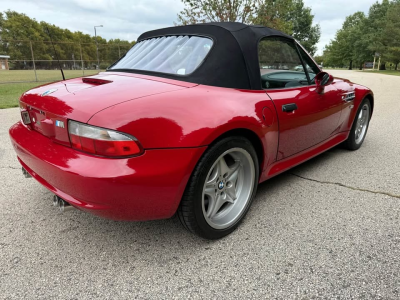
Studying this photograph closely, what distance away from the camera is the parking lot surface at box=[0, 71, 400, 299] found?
163 centimetres

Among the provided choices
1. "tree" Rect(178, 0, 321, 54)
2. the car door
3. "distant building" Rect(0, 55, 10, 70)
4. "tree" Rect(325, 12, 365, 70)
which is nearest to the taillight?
the car door

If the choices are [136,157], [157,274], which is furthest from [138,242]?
[136,157]

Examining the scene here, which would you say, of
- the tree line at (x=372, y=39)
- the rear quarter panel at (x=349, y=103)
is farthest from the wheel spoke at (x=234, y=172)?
the tree line at (x=372, y=39)

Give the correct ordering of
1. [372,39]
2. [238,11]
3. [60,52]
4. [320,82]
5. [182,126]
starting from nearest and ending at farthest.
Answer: [182,126]
[320,82]
[238,11]
[60,52]
[372,39]

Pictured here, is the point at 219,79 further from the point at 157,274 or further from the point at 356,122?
the point at 356,122

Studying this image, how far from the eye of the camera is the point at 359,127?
4.10 meters

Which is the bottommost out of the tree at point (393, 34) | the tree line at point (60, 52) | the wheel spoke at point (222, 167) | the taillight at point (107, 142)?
the wheel spoke at point (222, 167)

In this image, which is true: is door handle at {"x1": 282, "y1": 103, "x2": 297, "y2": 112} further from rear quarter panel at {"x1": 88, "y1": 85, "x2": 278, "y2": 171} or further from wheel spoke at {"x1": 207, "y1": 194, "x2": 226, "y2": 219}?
wheel spoke at {"x1": 207, "y1": 194, "x2": 226, "y2": 219}

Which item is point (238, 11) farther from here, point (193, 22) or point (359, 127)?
point (359, 127)

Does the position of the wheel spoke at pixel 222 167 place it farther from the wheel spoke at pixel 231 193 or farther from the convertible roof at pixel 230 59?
the convertible roof at pixel 230 59

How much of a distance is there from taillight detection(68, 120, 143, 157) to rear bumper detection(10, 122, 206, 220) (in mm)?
37

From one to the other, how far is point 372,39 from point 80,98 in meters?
56.7

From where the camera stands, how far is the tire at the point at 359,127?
3818 millimetres

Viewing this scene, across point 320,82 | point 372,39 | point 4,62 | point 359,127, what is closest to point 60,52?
point 4,62
